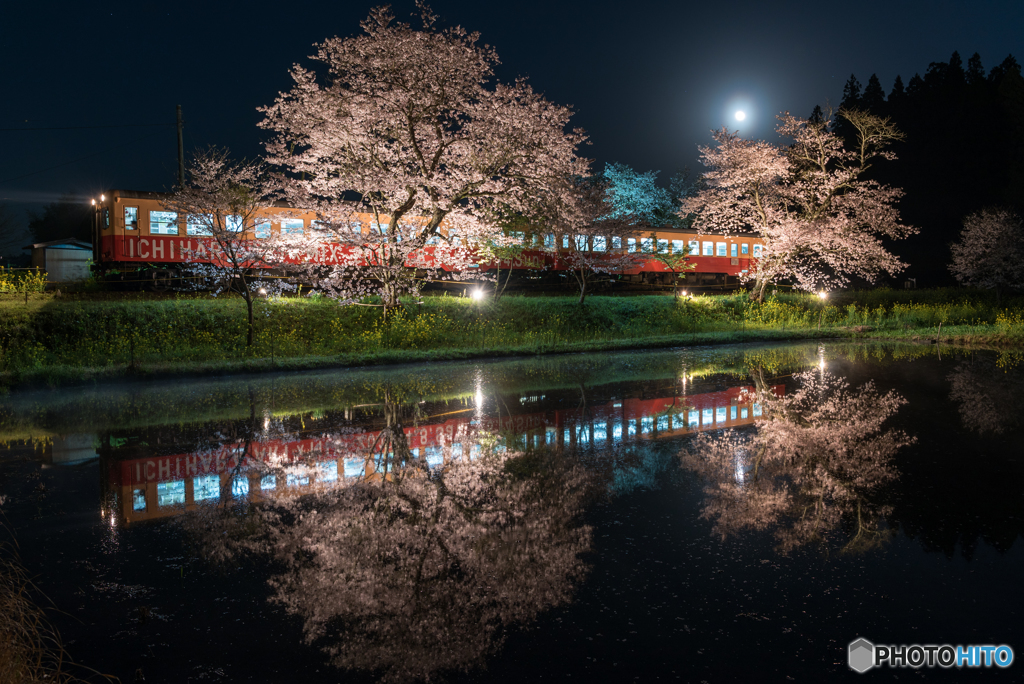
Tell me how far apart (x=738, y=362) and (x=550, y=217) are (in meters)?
9.42

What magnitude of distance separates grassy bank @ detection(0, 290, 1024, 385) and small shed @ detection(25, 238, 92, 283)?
18062 millimetres

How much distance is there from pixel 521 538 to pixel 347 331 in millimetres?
15446

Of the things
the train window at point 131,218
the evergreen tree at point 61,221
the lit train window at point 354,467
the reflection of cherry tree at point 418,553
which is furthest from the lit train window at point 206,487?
the evergreen tree at point 61,221

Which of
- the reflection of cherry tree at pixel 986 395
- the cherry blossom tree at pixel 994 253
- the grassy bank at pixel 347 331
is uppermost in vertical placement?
the cherry blossom tree at pixel 994 253

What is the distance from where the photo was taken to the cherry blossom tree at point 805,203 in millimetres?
29016

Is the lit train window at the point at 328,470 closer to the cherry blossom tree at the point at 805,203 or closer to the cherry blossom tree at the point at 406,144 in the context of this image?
the cherry blossom tree at the point at 406,144

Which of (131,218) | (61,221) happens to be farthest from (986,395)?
(61,221)

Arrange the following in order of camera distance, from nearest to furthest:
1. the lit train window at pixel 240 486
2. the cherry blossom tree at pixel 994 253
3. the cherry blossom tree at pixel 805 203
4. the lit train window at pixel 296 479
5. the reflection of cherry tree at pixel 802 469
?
the reflection of cherry tree at pixel 802 469 → the lit train window at pixel 240 486 → the lit train window at pixel 296 479 → the cherry blossom tree at pixel 805 203 → the cherry blossom tree at pixel 994 253

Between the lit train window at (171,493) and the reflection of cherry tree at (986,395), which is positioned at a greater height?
the reflection of cherry tree at (986,395)

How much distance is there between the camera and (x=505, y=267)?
93.9 feet

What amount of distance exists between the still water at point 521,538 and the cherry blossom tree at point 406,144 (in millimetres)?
11476

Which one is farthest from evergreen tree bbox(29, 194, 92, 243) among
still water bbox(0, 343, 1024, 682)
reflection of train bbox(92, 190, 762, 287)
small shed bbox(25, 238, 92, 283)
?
still water bbox(0, 343, 1024, 682)

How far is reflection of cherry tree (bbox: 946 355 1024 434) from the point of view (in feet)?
26.5

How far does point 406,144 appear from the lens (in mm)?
19766
